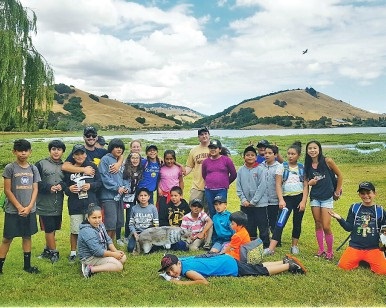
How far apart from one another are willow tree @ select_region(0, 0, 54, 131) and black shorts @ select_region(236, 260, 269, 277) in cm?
1324

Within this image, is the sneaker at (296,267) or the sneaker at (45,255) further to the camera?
the sneaker at (45,255)

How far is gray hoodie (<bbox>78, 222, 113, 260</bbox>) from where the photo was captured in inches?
247

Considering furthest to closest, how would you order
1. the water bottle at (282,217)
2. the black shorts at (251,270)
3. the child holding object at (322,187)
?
the water bottle at (282,217) → the child holding object at (322,187) → the black shorts at (251,270)

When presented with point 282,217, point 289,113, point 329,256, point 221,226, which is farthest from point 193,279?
point 289,113

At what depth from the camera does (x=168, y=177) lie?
27.6ft

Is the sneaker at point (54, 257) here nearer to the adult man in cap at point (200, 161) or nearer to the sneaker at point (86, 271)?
the sneaker at point (86, 271)

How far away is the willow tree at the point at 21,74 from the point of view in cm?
1611

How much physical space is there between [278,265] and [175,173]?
3.07 meters

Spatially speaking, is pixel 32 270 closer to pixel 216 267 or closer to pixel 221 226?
pixel 216 267

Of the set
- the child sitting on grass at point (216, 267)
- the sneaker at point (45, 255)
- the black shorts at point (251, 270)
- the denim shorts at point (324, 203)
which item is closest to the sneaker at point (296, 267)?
the child sitting on grass at point (216, 267)

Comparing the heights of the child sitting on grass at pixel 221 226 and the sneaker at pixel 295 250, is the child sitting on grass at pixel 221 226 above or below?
above

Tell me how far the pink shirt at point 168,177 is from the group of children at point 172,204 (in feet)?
0.07

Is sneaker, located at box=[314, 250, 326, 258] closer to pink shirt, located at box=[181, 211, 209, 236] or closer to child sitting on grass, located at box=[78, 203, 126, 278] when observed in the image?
pink shirt, located at box=[181, 211, 209, 236]

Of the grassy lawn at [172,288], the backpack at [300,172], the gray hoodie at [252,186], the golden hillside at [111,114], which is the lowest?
the grassy lawn at [172,288]
